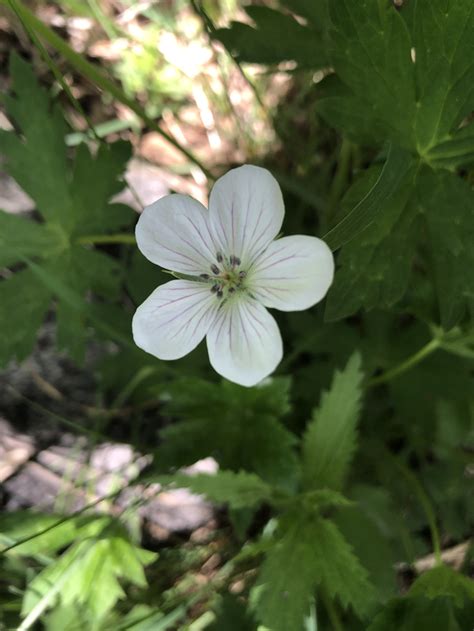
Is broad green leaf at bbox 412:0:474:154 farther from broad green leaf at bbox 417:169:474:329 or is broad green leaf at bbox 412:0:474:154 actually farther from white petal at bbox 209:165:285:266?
white petal at bbox 209:165:285:266

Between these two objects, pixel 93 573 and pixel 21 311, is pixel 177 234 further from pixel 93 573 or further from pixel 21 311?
pixel 93 573

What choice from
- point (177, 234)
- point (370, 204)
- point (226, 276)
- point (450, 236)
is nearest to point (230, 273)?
point (226, 276)

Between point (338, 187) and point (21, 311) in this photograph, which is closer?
point (21, 311)

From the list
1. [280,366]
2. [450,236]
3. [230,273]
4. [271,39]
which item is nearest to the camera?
[230,273]

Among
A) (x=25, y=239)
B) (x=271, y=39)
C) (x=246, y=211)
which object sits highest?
(x=271, y=39)

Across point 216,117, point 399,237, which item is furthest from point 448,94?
point 216,117

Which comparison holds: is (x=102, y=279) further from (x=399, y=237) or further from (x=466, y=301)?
(x=466, y=301)

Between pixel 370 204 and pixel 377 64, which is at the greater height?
pixel 377 64

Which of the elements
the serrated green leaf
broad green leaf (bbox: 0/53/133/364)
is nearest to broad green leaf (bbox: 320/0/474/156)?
broad green leaf (bbox: 0/53/133/364)

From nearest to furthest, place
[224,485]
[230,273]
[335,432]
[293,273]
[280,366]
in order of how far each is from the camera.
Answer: [293,273] → [230,273] → [224,485] → [335,432] → [280,366]
